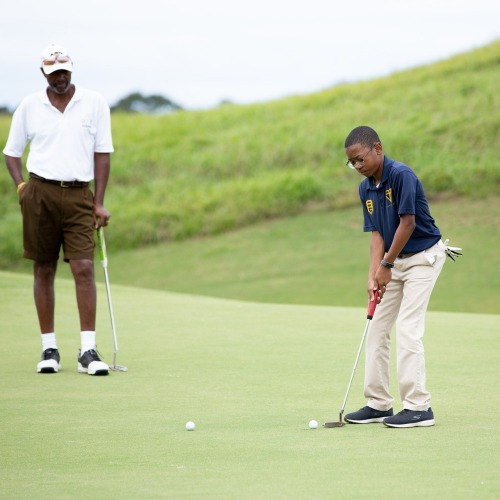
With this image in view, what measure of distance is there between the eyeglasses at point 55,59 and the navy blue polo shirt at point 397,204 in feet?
8.95

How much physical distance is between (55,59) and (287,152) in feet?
89.5

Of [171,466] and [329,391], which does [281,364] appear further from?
[171,466]

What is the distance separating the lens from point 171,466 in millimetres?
5027

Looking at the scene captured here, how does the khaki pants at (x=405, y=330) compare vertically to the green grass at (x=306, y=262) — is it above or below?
above

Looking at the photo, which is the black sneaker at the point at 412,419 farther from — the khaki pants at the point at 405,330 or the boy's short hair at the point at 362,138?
the boy's short hair at the point at 362,138

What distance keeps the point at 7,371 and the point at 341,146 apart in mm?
26542

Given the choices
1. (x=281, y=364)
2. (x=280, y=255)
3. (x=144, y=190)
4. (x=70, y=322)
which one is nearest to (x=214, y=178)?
(x=144, y=190)

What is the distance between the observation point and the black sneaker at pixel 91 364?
7.95 meters

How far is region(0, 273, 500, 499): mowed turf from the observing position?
464 centimetres

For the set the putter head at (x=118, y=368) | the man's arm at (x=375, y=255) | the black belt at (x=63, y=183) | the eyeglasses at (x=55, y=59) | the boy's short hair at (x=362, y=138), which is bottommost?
the putter head at (x=118, y=368)

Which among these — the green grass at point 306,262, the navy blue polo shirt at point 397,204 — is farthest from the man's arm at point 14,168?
the green grass at point 306,262

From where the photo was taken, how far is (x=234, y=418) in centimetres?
631

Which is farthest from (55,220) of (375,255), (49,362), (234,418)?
(375,255)

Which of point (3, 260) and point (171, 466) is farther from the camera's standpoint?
point (3, 260)
